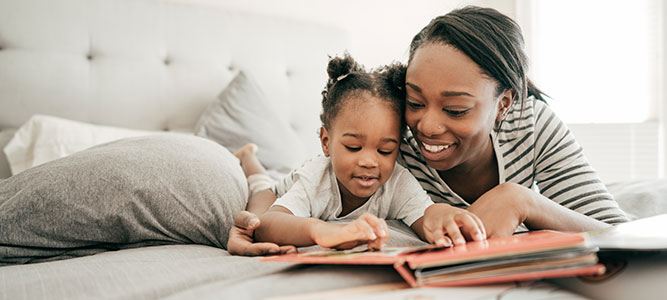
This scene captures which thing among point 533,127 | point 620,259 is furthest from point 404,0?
point 620,259

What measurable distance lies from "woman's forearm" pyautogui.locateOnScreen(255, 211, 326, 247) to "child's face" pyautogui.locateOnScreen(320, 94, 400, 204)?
21 cm

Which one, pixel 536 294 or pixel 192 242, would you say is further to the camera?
pixel 192 242

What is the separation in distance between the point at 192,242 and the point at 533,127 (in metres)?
0.86

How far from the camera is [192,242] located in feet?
3.23

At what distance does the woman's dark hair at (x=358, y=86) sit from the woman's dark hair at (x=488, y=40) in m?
0.08

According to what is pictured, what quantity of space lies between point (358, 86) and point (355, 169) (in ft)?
0.69

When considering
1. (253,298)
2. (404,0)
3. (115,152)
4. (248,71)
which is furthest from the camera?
(404,0)

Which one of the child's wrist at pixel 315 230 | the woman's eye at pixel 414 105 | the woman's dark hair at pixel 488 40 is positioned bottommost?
the child's wrist at pixel 315 230

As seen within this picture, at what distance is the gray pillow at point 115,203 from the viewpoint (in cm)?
84

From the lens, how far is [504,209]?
81cm

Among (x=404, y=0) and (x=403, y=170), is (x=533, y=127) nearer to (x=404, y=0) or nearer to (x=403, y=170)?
(x=403, y=170)

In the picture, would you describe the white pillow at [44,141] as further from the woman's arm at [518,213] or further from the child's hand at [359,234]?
the woman's arm at [518,213]

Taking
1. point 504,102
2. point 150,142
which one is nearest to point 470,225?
point 504,102

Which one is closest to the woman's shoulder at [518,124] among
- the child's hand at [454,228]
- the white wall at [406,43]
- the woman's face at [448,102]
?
the woman's face at [448,102]
